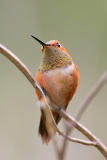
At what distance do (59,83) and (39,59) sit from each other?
7.48ft

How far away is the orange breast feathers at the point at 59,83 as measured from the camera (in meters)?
1.83

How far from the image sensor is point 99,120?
334 cm

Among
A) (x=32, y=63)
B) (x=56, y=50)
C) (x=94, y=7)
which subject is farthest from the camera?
(x=94, y=7)

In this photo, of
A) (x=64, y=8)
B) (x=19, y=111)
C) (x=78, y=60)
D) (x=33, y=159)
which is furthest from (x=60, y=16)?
(x=33, y=159)

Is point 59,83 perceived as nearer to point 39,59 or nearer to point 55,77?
point 55,77

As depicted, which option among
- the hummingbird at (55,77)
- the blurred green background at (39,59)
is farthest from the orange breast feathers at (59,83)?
the blurred green background at (39,59)

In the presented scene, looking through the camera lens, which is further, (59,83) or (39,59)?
(39,59)

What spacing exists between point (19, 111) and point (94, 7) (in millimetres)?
1989

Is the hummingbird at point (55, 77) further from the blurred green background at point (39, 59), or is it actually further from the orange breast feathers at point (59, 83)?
the blurred green background at point (39, 59)

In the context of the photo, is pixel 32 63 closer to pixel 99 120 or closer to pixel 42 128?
pixel 99 120

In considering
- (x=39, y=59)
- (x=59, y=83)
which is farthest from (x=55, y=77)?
(x=39, y=59)

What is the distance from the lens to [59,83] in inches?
72.5

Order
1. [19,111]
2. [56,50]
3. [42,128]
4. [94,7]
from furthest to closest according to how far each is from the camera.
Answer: [94,7], [19,111], [56,50], [42,128]

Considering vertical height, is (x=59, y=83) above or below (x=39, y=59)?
above
